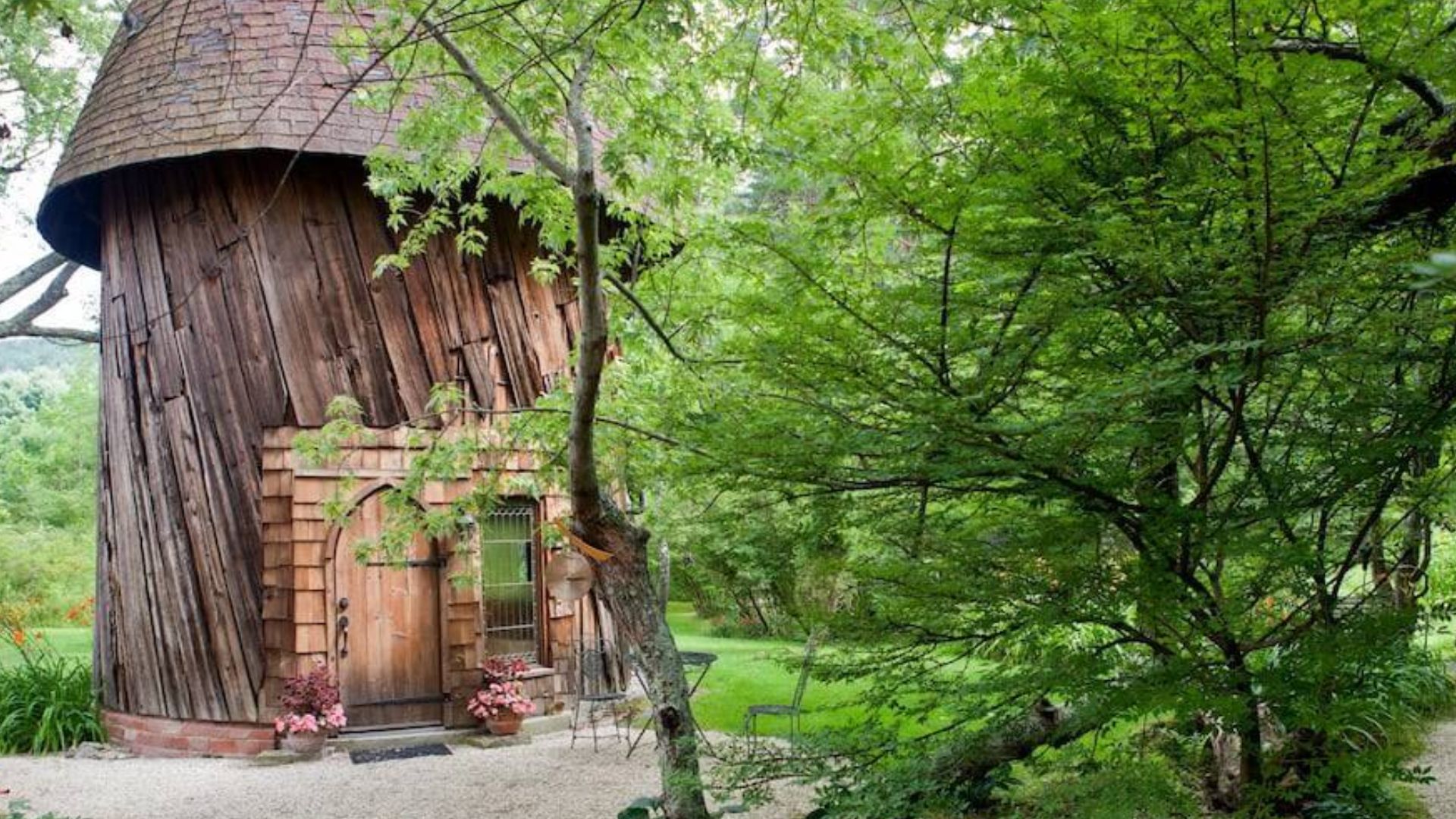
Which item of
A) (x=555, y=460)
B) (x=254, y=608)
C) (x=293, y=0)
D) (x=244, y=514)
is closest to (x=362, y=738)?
(x=254, y=608)

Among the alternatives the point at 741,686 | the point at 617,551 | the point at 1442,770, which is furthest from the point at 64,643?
the point at 1442,770

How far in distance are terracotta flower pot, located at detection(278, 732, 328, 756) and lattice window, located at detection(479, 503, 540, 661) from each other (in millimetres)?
1427

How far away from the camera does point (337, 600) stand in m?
8.34

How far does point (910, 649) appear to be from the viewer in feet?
11.9

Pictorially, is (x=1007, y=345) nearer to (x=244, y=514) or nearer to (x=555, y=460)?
(x=555, y=460)

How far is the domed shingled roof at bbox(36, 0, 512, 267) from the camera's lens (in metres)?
7.88

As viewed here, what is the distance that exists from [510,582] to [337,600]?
1357mm

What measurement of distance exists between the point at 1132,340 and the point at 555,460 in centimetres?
317

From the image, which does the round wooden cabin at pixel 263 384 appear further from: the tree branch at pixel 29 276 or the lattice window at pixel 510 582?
the tree branch at pixel 29 276

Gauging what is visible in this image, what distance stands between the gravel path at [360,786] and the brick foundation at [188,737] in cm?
14

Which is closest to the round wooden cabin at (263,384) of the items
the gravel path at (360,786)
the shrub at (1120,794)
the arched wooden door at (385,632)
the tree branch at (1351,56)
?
the arched wooden door at (385,632)

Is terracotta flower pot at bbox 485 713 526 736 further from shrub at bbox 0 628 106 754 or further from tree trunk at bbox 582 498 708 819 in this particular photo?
tree trunk at bbox 582 498 708 819

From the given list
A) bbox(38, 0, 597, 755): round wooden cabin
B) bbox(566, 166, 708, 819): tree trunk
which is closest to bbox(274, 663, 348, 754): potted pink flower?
bbox(38, 0, 597, 755): round wooden cabin

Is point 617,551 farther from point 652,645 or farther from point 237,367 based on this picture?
point 237,367
